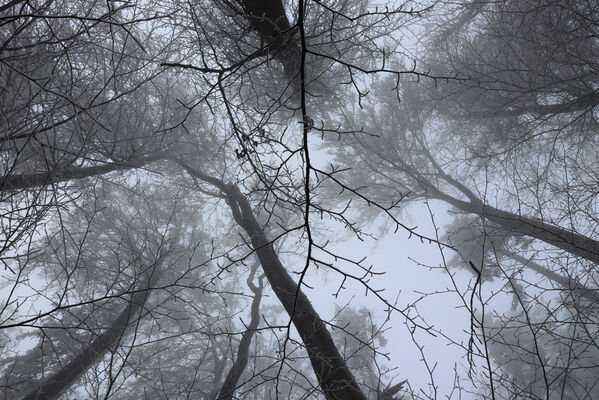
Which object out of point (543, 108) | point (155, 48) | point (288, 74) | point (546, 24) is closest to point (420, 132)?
point (543, 108)

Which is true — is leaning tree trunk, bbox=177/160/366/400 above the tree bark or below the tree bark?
below

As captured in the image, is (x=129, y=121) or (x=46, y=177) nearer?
(x=46, y=177)

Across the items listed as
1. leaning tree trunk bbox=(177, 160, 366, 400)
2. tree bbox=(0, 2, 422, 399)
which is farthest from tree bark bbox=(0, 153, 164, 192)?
leaning tree trunk bbox=(177, 160, 366, 400)

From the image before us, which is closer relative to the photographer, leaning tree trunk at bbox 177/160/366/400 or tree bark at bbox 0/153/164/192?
tree bark at bbox 0/153/164/192

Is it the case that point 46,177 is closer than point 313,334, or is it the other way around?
point 46,177

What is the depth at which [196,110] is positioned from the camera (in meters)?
7.47

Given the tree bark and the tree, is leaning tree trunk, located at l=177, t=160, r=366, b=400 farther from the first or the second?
the tree bark

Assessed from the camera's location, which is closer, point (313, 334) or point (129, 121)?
point (313, 334)

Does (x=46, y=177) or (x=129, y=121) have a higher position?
(x=129, y=121)

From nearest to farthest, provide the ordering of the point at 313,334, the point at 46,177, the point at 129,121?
the point at 46,177
the point at 313,334
the point at 129,121

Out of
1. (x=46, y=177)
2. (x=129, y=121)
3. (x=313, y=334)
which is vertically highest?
(x=129, y=121)

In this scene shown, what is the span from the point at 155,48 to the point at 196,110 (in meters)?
1.73

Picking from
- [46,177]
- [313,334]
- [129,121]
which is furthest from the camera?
[129,121]

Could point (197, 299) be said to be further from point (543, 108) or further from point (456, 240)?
point (543, 108)
